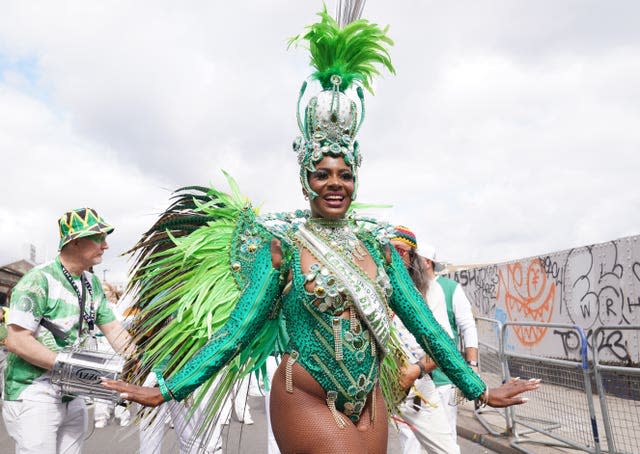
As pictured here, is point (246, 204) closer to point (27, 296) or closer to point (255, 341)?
point (255, 341)


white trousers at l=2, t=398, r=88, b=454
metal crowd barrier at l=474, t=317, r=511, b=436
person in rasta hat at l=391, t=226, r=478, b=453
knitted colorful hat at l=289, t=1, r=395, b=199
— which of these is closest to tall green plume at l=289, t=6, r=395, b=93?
knitted colorful hat at l=289, t=1, r=395, b=199

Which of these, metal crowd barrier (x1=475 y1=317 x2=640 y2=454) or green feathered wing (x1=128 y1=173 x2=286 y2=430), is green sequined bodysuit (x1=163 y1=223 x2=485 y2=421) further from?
metal crowd barrier (x1=475 y1=317 x2=640 y2=454)

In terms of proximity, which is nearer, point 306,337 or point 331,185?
point 306,337

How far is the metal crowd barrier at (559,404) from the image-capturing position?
18.2 feet

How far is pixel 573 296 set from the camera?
10766 mm

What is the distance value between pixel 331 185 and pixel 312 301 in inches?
21.2

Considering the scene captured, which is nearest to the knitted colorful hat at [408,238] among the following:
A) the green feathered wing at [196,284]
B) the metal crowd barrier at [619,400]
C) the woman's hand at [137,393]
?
the green feathered wing at [196,284]

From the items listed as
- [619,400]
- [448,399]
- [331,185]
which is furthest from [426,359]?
[619,400]

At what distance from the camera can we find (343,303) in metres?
2.49

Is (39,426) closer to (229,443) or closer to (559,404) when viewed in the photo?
(229,443)

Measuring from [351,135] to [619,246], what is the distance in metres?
8.36

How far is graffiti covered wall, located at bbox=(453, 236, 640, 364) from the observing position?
9195 mm

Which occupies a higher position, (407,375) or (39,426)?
(407,375)

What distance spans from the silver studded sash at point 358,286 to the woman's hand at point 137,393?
2.91 ft
